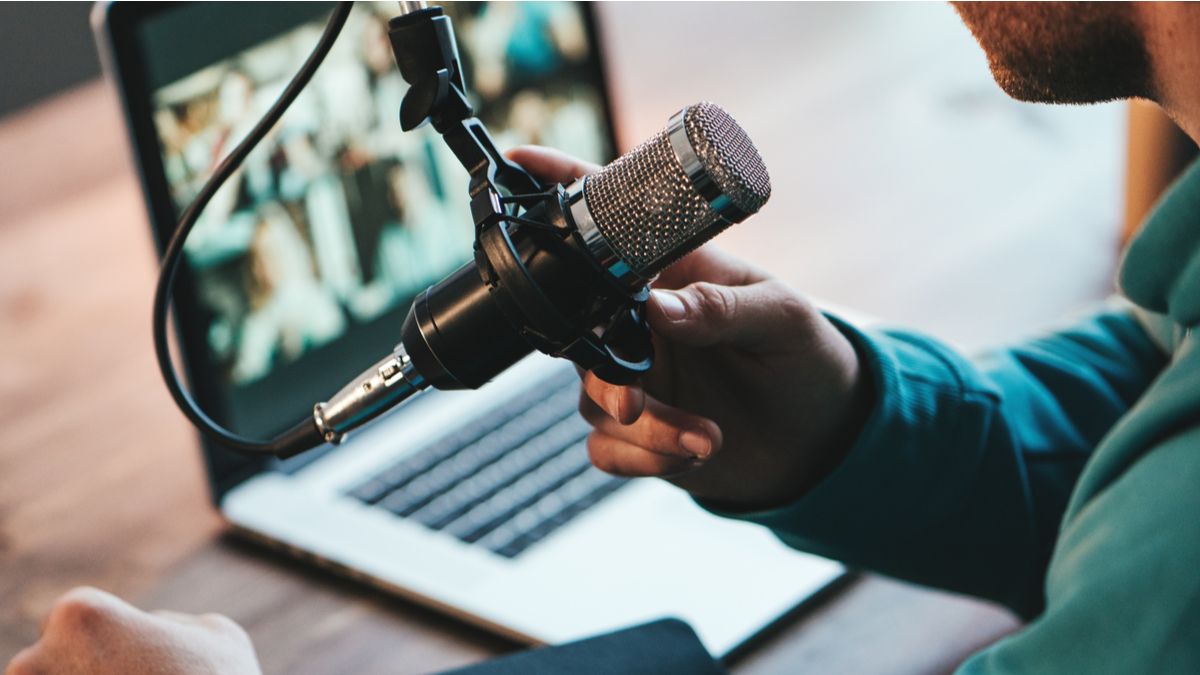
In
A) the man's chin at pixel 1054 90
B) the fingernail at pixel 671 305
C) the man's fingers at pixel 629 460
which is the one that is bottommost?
the man's fingers at pixel 629 460

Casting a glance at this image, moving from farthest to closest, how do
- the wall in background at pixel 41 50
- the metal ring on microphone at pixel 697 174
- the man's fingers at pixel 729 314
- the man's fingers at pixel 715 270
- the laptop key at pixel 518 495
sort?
the wall in background at pixel 41 50 → the laptop key at pixel 518 495 → the man's fingers at pixel 715 270 → the man's fingers at pixel 729 314 → the metal ring on microphone at pixel 697 174

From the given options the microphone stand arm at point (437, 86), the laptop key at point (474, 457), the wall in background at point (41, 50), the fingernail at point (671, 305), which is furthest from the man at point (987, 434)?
the wall in background at point (41, 50)

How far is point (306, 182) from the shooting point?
98cm

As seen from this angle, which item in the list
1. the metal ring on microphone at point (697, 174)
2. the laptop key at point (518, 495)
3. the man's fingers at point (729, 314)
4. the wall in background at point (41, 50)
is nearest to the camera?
the metal ring on microphone at point (697, 174)

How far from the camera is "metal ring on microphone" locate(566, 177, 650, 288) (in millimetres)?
530

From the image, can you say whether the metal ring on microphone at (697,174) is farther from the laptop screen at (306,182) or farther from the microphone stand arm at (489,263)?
the laptop screen at (306,182)

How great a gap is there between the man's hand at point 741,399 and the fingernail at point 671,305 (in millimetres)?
48

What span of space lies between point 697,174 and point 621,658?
0.95ft

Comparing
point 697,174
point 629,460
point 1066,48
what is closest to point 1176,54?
point 1066,48

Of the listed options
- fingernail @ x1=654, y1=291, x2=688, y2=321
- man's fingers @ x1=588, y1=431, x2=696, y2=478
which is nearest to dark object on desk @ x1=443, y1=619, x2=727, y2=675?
man's fingers @ x1=588, y1=431, x2=696, y2=478

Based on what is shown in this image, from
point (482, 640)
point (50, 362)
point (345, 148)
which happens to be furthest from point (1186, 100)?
point (50, 362)

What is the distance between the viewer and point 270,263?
0.97m

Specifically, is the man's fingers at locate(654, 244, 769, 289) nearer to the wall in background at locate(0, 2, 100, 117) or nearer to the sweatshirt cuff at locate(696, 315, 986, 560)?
the sweatshirt cuff at locate(696, 315, 986, 560)

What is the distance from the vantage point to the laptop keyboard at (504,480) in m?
0.88
